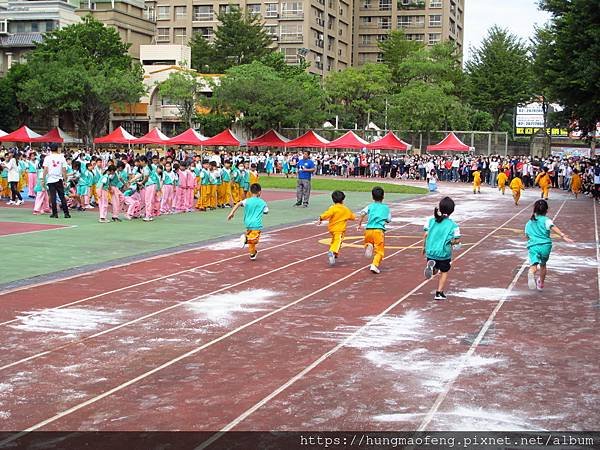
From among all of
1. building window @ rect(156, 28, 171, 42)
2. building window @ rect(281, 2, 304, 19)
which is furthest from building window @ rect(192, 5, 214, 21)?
building window @ rect(281, 2, 304, 19)

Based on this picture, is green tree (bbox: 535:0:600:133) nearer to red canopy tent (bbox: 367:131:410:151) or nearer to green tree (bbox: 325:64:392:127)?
red canopy tent (bbox: 367:131:410:151)

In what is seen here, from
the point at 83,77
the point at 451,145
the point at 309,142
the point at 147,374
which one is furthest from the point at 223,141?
the point at 147,374

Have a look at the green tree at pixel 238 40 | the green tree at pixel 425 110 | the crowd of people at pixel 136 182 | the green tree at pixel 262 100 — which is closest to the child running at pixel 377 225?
the crowd of people at pixel 136 182

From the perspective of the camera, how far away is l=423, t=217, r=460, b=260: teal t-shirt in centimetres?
1174

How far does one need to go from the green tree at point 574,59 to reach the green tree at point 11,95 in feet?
145

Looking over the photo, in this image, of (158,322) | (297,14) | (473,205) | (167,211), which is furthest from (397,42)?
(158,322)

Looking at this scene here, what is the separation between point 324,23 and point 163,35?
19112 millimetres

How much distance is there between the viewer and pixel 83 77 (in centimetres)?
6197

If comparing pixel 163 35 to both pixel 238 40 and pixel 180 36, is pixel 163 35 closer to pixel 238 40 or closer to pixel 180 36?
pixel 180 36

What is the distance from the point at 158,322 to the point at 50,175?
13663 millimetres

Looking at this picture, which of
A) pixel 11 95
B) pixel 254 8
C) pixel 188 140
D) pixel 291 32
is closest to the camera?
pixel 188 140

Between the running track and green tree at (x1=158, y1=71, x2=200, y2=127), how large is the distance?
51.0 m

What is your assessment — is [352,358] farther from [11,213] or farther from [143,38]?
[143,38]

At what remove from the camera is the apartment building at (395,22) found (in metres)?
109
